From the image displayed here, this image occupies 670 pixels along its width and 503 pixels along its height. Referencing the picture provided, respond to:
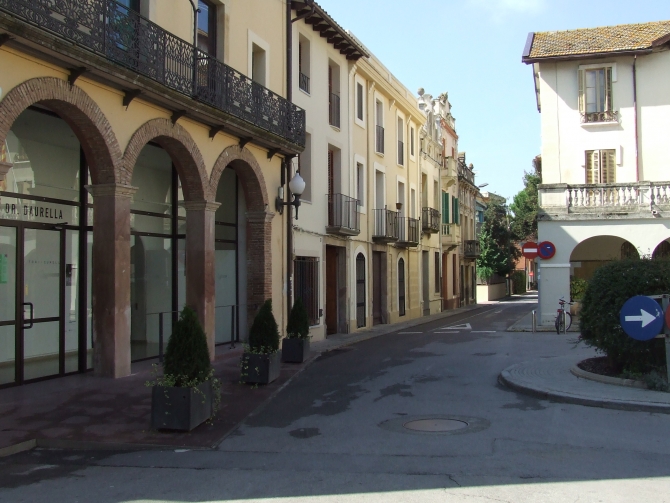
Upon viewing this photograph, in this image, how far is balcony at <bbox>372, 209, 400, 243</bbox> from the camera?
995 inches

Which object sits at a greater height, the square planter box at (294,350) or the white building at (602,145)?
the white building at (602,145)

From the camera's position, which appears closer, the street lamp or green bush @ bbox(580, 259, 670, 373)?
green bush @ bbox(580, 259, 670, 373)

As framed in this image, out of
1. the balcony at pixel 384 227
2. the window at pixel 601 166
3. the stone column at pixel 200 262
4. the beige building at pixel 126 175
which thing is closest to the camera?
the beige building at pixel 126 175

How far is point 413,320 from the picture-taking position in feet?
97.9

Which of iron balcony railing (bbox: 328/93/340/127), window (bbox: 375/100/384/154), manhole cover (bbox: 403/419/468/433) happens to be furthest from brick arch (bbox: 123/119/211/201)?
window (bbox: 375/100/384/154)

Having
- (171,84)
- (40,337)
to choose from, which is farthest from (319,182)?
(40,337)

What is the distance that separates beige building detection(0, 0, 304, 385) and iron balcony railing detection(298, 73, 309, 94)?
2551 mm

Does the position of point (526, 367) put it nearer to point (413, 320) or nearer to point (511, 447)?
point (511, 447)

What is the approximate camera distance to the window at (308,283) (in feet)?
60.7

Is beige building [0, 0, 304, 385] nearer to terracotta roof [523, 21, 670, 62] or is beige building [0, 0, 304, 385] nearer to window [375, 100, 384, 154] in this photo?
window [375, 100, 384, 154]

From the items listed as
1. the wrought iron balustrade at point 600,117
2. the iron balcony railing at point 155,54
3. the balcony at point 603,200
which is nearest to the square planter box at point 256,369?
the iron balcony railing at point 155,54

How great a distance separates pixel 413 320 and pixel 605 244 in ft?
28.5

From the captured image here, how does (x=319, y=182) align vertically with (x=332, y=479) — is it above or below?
above

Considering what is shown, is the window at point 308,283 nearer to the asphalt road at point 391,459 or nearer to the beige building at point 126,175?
the beige building at point 126,175
